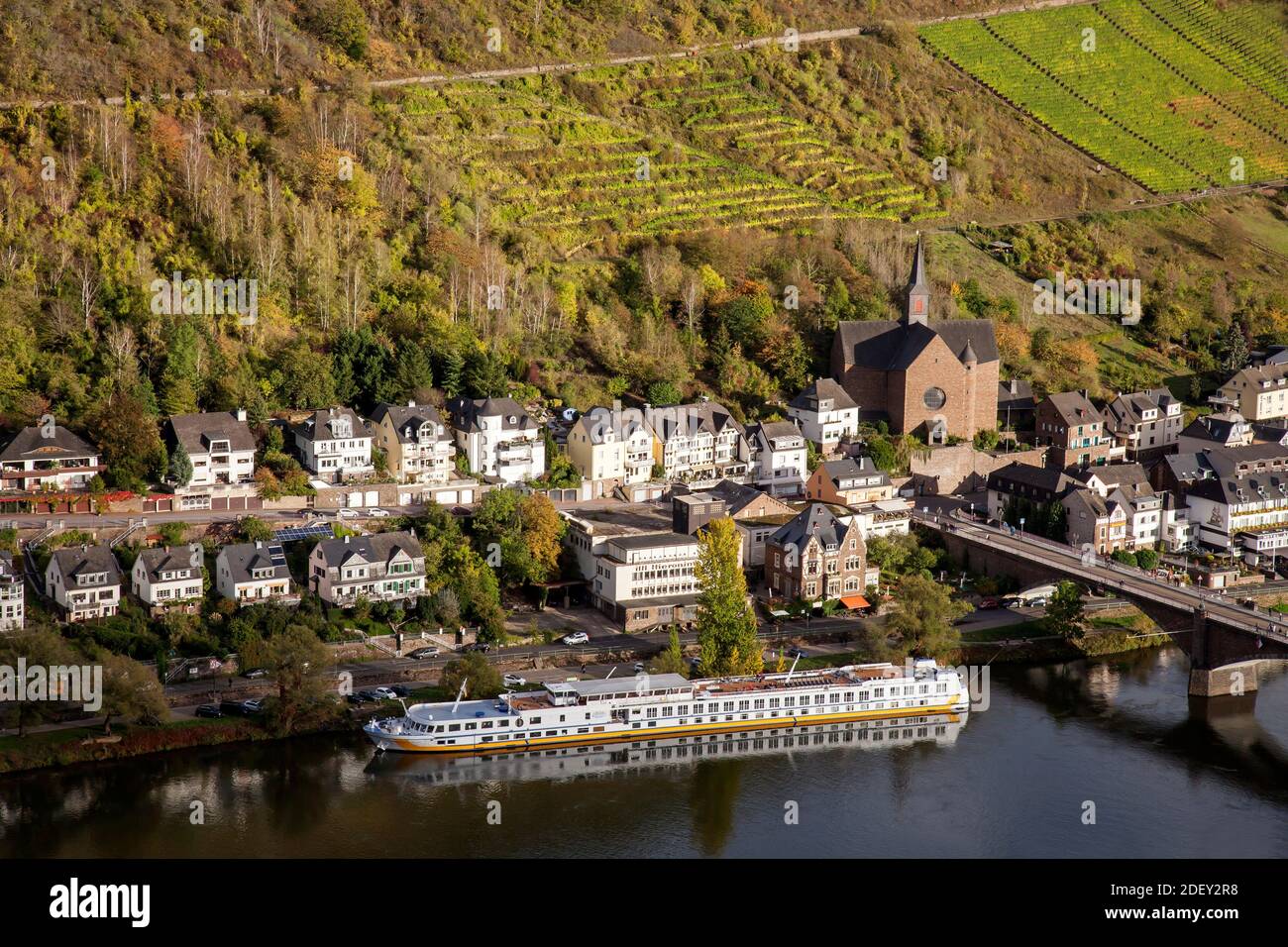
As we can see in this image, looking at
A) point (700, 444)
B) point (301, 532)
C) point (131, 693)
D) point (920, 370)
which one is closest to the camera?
point (131, 693)

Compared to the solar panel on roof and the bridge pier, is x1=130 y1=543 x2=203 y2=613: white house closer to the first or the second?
the solar panel on roof

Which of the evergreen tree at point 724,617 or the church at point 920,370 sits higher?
the church at point 920,370

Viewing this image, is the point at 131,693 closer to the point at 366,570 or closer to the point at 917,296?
the point at 366,570

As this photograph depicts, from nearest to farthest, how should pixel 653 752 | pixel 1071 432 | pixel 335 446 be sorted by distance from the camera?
pixel 653 752 < pixel 335 446 < pixel 1071 432

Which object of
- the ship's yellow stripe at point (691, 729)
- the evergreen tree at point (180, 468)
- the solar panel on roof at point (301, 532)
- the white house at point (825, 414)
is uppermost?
the white house at point (825, 414)

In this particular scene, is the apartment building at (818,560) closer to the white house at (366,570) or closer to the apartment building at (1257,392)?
the white house at (366,570)

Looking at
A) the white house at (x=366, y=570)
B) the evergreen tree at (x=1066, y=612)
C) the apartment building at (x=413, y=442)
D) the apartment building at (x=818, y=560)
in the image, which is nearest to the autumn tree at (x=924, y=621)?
the apartment building at (x=818, y=560)

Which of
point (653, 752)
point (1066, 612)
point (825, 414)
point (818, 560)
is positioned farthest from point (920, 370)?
point (653, 752)
